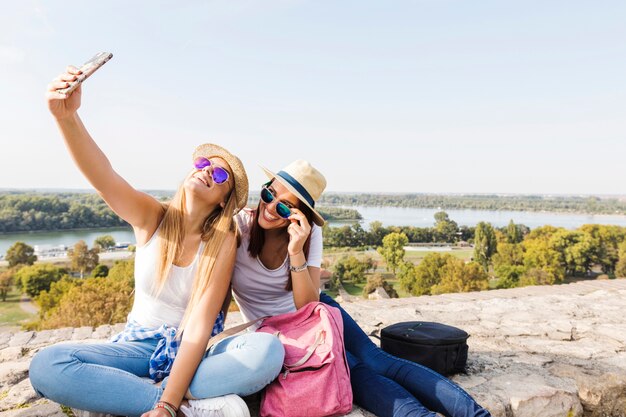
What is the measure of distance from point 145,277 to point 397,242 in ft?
169

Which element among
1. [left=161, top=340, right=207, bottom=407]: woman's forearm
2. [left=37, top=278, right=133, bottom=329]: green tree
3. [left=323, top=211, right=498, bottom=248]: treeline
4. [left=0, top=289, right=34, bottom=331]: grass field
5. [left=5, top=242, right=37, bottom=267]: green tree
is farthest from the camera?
[left=323, top=211, right=498, bottom=248]: treeline

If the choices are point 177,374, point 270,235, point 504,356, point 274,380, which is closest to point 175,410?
point 177,374

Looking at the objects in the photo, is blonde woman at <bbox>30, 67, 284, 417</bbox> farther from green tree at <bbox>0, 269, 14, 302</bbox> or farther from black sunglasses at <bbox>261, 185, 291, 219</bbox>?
green tree at <bbox>0, 269, 14, 302</bbox>

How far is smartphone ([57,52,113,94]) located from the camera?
1.65 metres

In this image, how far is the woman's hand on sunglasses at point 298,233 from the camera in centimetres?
219

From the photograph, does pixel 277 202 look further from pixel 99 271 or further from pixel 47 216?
pixel 47 216

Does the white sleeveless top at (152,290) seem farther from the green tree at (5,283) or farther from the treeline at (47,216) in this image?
the treeline at (47,216)

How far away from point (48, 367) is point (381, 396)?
1428 mm

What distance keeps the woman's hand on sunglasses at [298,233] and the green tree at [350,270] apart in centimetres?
4499

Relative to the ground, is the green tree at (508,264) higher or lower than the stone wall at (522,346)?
lower

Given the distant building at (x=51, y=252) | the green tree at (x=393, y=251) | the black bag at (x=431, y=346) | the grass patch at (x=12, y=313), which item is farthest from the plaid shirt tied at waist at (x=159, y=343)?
the distant building at (x=51, y=252)

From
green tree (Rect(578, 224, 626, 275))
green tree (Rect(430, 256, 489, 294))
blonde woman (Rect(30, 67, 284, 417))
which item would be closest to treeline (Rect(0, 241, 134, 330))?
blonde woman (Rect(30, 67, 284, 417))

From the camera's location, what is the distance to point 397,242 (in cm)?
5206

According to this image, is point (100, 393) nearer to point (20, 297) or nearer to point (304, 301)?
point (304, 301)
